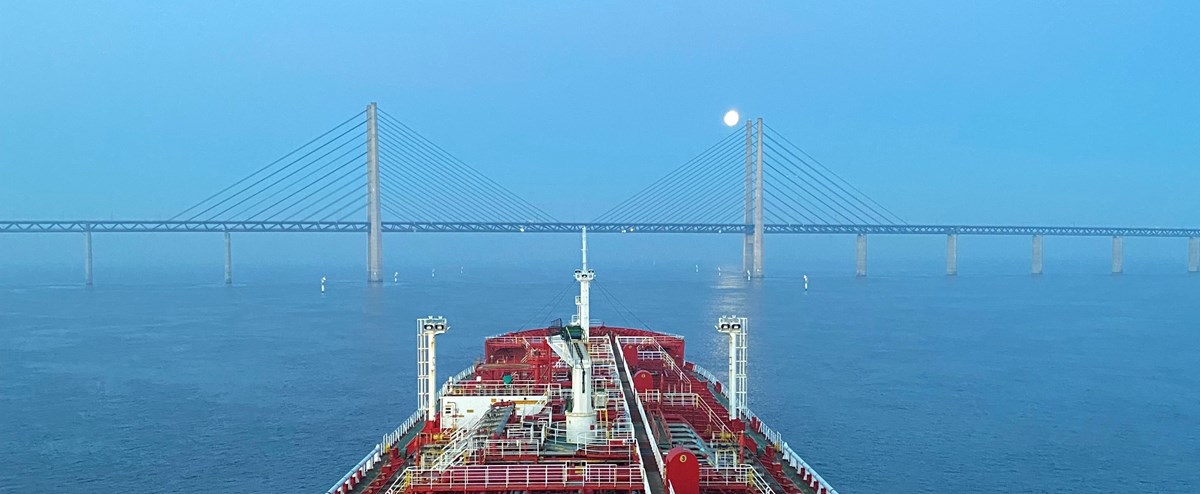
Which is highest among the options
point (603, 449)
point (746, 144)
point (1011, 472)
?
point (746, 144)

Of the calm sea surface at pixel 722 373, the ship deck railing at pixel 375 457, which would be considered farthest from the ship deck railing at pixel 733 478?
the calm sea surface at pixel 722 373

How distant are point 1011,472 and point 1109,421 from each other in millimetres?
12383

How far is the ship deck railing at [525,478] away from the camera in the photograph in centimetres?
1842

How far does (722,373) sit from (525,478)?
39963 millimetres

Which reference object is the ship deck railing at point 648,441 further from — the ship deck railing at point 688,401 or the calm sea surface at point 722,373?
the calm sea surface at point 722,373

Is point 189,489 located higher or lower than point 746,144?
lower

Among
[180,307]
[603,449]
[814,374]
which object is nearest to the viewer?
[603,449]

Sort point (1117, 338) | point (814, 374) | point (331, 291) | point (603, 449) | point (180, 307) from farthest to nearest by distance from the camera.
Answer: point (331, 291)
point (180, 307)
point (1117, 338)
point (814, 374)
point (603, 449)

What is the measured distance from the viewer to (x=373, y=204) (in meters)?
132

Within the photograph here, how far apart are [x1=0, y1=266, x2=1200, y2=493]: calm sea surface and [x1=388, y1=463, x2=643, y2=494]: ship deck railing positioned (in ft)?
49.1

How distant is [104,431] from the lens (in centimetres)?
4081

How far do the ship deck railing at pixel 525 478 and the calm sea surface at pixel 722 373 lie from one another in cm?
1495

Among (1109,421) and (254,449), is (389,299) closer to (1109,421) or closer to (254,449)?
(254,449)

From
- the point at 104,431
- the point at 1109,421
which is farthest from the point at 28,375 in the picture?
the point at 1109,421
